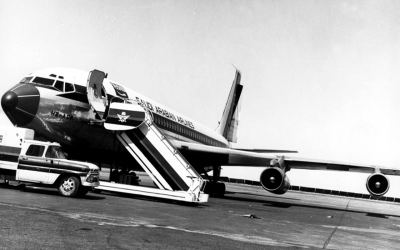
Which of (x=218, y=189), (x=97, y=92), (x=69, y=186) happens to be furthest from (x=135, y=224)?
(x=218, y=189)

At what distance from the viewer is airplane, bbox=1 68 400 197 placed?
48.3ft

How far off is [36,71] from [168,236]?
11.2m

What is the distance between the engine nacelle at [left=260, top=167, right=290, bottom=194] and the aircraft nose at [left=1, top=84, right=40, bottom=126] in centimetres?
980

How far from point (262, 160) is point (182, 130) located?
5.40 metres

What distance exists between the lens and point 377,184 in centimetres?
1927

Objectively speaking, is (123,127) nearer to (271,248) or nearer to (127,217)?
(127,217)

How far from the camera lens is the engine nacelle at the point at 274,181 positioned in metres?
18.5

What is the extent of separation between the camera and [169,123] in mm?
21953

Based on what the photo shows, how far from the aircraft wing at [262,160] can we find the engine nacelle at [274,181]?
1.37 m

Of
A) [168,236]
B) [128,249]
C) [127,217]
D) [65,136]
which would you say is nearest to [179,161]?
[65,136]

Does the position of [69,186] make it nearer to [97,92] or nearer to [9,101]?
[9,101]

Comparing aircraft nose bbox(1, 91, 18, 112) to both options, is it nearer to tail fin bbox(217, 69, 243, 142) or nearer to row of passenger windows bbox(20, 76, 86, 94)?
row of passenger windows bbox(20, 76, 86, 94)

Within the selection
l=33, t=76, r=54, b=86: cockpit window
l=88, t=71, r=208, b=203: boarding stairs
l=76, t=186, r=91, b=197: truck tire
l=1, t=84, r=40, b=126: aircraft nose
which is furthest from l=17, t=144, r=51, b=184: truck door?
l=33, t=76, r=54, b=86: cockpit window

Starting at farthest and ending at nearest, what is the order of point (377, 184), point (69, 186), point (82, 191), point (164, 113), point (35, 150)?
point (164, 113)
point (377, 184)
point (35, 150)
point (82, 191)
point (69, 186)
